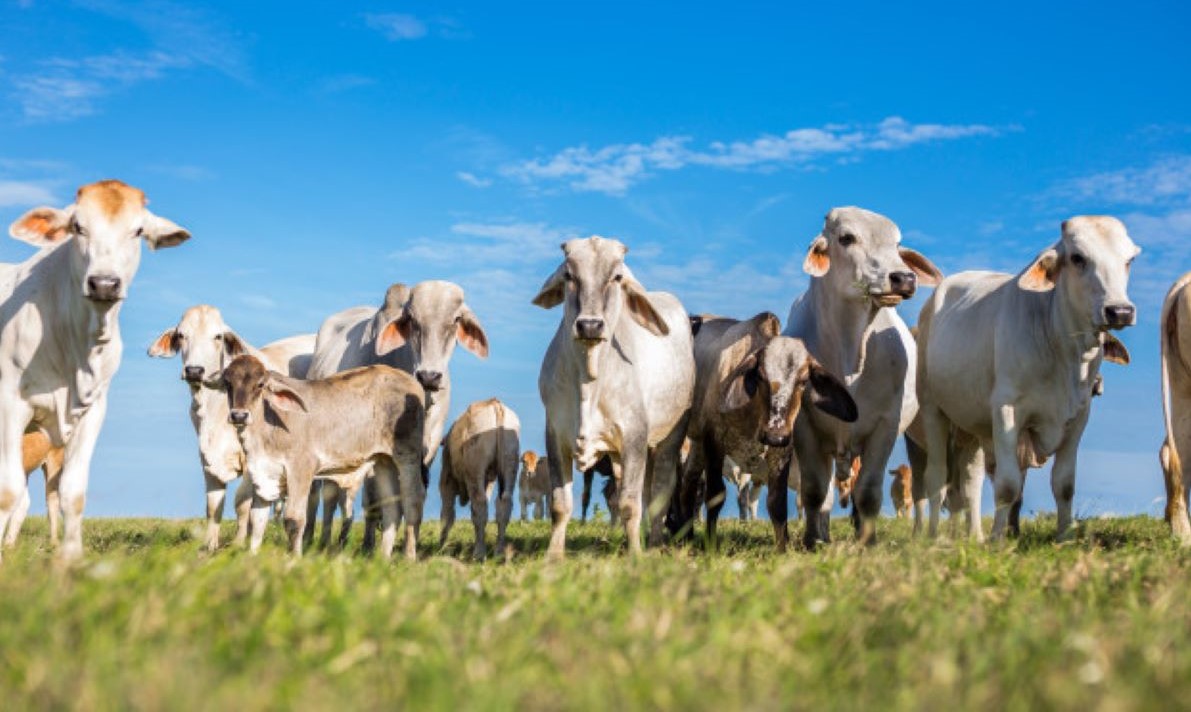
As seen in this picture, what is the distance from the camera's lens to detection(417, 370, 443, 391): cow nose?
1155 cm

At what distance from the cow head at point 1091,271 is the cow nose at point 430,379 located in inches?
216

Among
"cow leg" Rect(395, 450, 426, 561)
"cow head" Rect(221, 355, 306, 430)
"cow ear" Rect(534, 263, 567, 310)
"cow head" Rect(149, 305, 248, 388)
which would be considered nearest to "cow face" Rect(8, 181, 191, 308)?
"cow head" Rect(221, 355, 306, 430)

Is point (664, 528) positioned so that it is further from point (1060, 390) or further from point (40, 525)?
point (40, 525)

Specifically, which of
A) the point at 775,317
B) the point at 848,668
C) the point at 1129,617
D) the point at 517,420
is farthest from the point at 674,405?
the point at 848,668

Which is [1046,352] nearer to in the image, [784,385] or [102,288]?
[784,385]

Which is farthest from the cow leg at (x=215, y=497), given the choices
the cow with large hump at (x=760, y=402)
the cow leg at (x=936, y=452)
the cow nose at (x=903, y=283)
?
the cow nose at (x=903, y=283)

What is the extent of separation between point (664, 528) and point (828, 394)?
2.86m

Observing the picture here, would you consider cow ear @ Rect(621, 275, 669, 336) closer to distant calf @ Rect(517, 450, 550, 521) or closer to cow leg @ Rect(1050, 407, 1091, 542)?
cow leg @ Rect(1050, 407, 1091, 542)

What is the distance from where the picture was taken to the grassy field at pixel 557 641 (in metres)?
3.23

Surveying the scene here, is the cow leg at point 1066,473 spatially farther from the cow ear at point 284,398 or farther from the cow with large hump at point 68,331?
the cow with large hump at point 68,331

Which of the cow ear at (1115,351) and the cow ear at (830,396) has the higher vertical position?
the cow ear at (1115,351)

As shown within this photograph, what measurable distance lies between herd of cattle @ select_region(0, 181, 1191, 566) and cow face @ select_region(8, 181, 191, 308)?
2 cm

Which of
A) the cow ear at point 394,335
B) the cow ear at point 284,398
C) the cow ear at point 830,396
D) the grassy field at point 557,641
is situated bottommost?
the grassy field at point 557,641

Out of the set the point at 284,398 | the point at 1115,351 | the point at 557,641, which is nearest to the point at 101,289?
the point at 284,398
